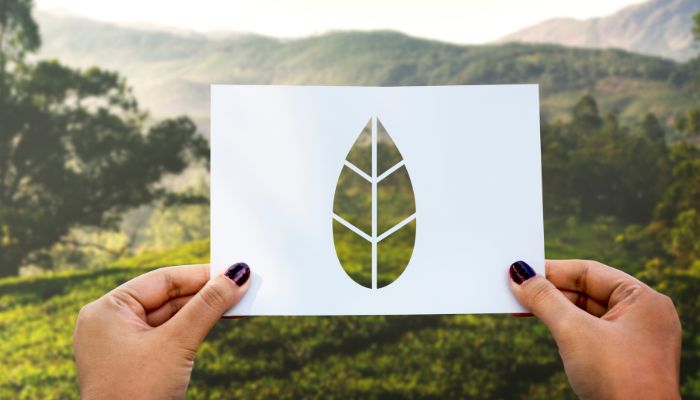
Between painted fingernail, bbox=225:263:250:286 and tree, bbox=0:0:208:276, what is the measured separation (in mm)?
3844

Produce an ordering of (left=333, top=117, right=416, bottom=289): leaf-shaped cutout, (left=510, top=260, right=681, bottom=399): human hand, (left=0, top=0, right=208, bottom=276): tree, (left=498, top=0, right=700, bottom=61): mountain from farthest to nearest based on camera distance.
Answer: (left=498, top=0, right=700, bottom=61): mountain → (left=0, top=0, right=208, bottom=276): tree → (left=333, top=117, right=416, bottom=289): leaf-shaped cutout → (left=510, top=260, right=681, bottom=399): human hand

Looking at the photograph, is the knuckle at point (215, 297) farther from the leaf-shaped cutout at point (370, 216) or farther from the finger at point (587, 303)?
the leaf-shaped cutout at point (370, 216)

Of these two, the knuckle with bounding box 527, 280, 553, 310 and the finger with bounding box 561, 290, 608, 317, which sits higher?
the knuckle with bounding box 527, 280, 553, 310

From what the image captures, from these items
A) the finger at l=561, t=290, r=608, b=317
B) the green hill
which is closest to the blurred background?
the green hill

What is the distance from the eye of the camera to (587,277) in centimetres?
106

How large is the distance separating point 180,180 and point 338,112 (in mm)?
3981

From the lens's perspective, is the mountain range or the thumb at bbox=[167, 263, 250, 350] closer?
the thumb at bbox=[167, 263, 250, 350]

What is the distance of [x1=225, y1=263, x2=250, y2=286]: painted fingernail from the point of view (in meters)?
0.99

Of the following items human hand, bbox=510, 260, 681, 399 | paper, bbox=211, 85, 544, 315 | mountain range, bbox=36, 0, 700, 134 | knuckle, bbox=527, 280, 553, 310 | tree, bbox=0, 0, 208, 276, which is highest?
mountain range, bbox=36, 0, 700, 134

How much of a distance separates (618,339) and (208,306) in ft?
2.25

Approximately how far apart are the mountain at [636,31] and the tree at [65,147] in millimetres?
3275

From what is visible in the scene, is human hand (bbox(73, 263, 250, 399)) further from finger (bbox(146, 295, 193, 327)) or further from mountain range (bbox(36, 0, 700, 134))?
mountain range (bbox(36, 0, 700, 134))

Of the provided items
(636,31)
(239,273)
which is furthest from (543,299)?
(636,31)

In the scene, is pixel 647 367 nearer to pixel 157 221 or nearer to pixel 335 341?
pixel 335 341
